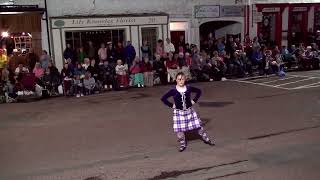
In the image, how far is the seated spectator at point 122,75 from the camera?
18.3m

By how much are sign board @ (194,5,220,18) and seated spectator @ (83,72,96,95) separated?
7.87 m

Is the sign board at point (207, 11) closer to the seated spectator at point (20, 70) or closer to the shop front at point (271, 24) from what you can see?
the shop front at point (271, 24)

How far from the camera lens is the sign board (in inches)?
894

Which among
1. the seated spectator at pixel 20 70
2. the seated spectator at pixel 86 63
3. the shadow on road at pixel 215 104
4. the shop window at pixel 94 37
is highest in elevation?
the shop window at pixel 94 37

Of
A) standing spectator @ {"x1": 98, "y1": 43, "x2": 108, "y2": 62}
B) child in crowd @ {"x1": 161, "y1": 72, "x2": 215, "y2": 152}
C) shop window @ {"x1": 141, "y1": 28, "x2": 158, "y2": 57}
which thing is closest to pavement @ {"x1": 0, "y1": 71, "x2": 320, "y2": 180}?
child in crowd @ {"x1": 161, "y1": 72, "x2": 215, "y2": 152}

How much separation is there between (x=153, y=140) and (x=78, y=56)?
10400 mm

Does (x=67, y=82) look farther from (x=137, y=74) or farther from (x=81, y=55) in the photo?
(x=137, y=74)

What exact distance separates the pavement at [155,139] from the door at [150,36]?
19.9 ft

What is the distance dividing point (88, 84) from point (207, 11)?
341 inches

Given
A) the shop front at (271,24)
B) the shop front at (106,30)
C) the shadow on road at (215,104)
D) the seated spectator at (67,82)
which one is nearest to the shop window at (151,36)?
the shop front at (106,30)

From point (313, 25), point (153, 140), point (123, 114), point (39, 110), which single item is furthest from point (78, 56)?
point (313, 25)

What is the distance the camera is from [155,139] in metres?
10.1

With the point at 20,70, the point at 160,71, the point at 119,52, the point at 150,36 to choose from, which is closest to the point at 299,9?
the point at 150,36

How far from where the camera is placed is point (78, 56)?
766 inches
